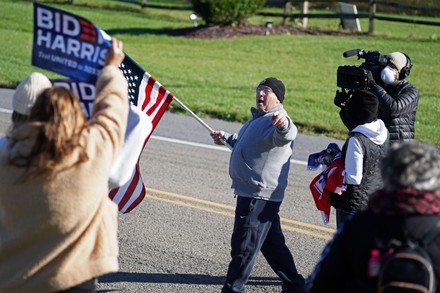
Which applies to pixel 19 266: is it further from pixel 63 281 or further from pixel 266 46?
pixel 266 46

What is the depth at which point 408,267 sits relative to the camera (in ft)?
11.0

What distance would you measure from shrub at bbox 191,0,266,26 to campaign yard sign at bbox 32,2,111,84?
72.7ft

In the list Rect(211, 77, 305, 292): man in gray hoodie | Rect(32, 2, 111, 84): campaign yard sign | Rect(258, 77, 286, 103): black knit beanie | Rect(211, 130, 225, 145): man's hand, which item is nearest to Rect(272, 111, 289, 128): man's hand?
Rect(211, 77, 305, 292): man in gray hoodie

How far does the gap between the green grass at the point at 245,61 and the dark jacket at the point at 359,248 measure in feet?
34.6

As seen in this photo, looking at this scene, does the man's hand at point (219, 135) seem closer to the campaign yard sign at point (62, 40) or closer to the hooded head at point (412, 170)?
the campaign yard sign at point (62, 40)

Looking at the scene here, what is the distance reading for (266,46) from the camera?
2591 cm

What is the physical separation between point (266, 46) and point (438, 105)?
9.14 meters

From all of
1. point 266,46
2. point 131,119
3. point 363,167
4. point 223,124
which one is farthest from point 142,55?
point 131,119

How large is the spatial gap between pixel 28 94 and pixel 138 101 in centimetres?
213

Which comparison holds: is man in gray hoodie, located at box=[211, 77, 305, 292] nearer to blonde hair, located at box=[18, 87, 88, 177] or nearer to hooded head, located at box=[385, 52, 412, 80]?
hooded head, located at box=[385, 52, 412, 80]

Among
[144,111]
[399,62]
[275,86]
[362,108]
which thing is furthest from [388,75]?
[144,111]

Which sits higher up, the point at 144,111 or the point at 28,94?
the point at 28,94

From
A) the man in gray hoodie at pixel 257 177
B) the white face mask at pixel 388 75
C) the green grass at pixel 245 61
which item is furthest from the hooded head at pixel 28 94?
the green grass at pixel 245 61

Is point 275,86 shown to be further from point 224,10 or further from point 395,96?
point 224,10
